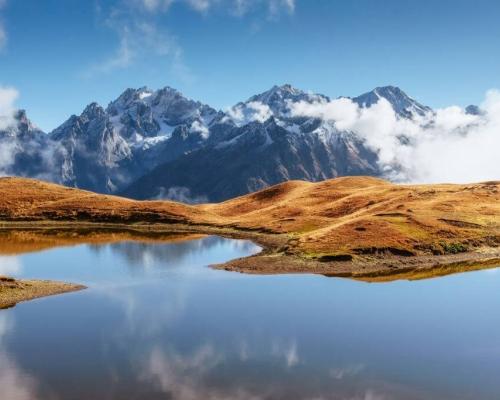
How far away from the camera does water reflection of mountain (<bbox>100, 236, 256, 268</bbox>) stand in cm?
10812

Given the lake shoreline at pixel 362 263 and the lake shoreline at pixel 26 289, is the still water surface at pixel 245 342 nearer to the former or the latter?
the lake shoreline at pixel 26 289

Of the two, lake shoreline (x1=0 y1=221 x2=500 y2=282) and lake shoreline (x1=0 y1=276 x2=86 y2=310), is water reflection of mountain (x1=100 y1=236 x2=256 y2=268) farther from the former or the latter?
lake shoreline (x1=0 y1=276 x2=86 y2=310)

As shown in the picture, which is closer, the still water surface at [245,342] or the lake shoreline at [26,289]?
the still water surface at [245,342]

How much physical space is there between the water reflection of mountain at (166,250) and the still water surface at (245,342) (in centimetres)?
1741

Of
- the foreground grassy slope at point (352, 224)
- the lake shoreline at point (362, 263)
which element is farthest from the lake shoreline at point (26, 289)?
the foreground grassy slope at point (352, 224)

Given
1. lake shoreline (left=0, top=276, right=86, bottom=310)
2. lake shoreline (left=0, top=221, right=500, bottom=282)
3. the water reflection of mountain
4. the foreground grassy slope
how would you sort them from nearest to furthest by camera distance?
1. lake shoreline (left=0, top=276, right=86, bottom=310)
2. lake shoreline (left=0, top=221, right=500, bottom=282)
3. the water reflection of mountain
4. the foreground grassy slope

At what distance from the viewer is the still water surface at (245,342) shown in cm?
4616

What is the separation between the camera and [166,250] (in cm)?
12394

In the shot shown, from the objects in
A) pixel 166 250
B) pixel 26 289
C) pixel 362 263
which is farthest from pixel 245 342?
pixel 166 250

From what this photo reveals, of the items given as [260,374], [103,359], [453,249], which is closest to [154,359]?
[103,359]

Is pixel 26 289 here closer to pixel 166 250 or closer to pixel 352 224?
pixel 166 250

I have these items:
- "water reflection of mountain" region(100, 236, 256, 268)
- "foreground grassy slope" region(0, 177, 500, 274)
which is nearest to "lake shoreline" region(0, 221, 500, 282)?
"foreground grassy slope" region(0, 177, 500, 274)

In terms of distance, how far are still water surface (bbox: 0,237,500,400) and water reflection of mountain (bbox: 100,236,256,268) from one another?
57.1 ft

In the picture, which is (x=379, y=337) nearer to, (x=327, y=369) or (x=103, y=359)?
(x=327, y=369)
